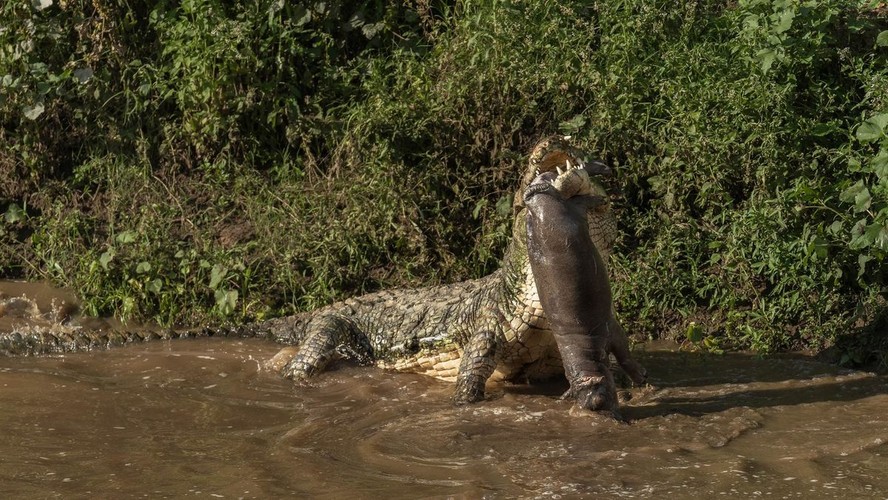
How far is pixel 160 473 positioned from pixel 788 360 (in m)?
3.78

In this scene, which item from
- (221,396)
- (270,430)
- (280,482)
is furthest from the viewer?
(221,396)

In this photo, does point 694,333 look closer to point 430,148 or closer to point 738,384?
point 738,384

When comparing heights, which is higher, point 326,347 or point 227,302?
point 227,302

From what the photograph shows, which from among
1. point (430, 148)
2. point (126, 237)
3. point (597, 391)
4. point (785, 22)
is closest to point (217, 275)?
point (126, 237)

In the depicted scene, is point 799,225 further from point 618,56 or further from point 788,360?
point 618,56

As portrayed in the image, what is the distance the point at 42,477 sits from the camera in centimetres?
506

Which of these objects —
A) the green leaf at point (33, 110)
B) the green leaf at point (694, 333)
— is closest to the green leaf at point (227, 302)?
the green leaf at point (33, 110)

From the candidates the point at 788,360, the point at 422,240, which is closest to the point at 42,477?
the point at 422,240

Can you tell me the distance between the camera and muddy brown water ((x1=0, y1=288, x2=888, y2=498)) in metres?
4.78

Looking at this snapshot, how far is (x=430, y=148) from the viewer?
8461 mm

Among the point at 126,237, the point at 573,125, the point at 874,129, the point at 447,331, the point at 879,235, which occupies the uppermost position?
the point at 573,125

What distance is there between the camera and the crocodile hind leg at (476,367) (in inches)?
241

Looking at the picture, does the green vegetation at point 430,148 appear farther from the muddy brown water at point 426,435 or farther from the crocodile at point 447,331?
the muddy brown water at point 426,435

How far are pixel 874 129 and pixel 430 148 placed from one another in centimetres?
318
